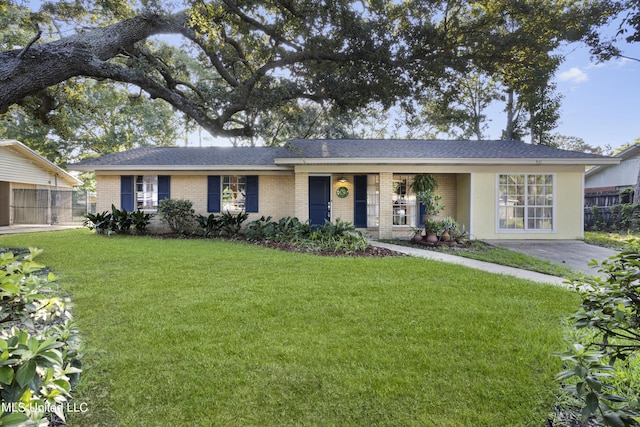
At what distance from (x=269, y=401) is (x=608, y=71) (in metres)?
17.7

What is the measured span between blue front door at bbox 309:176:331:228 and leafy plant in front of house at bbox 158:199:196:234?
14.7 ft

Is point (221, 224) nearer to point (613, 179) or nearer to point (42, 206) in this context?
point (42, 206)

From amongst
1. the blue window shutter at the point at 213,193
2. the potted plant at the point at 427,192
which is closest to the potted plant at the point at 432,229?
the potted plant at the point at 427,192

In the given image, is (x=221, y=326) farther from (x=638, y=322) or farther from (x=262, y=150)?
(x=262, y=150)

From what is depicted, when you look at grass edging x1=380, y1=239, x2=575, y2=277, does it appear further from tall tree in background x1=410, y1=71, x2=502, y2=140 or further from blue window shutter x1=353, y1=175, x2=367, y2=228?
tall tree in background x1=410, y1=71, x2=502, y2=140

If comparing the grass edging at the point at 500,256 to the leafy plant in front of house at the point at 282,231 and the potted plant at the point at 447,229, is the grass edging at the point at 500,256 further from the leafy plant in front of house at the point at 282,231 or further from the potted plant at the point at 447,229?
the leafy plant in front of house at the point at 282,231

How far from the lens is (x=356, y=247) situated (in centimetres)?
811

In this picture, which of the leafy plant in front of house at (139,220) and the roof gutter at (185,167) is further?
the roof gutter at (185,167)

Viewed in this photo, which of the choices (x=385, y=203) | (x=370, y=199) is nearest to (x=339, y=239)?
(x=385, y=203)

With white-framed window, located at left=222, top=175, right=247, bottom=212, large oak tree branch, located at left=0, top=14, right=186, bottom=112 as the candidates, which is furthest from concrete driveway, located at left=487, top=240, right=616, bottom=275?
large oak tree branch, located at left=0, top=14, right=186, bottom=112

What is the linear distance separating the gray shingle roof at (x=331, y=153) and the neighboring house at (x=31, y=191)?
6.27 meters

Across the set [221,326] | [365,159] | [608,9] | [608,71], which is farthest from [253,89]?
[608,71]

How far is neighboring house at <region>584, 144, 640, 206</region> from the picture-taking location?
15.5 meters

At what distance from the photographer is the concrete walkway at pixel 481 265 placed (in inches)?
226
